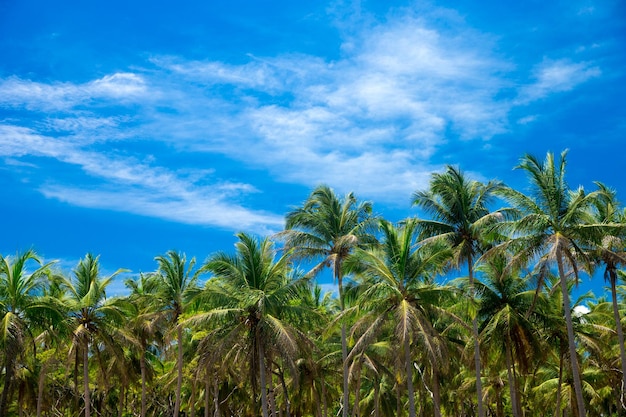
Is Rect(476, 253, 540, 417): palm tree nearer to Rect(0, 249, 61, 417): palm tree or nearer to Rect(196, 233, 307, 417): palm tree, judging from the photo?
Rect(196, 233, 307, 417): palm tree

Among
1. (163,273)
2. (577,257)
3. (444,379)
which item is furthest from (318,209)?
(444,379)

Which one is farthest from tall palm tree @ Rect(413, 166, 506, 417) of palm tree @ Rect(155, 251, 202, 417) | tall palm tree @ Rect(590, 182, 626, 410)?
palm tree @ Rect(155, 251, 202, 417)

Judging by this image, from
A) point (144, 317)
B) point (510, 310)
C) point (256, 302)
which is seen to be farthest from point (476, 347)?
point (144, 317)

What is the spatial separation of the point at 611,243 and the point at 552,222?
3611 mm

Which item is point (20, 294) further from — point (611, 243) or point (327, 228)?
point (611, 243)

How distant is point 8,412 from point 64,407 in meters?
6.57

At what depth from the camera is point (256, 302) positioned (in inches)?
1108

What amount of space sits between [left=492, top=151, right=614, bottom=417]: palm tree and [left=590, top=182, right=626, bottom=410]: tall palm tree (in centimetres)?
99

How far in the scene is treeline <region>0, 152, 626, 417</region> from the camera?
90.8 feet

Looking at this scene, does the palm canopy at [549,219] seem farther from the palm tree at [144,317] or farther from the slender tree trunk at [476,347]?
the palm tree at [144,317]

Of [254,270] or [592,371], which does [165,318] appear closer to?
[254,270]

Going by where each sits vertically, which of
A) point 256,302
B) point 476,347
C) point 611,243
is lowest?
point 476,347

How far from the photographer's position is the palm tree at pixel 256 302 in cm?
2795

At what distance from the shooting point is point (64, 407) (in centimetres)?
5234
